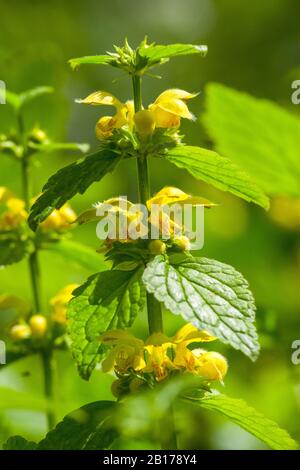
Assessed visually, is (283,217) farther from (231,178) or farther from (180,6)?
(180,6)

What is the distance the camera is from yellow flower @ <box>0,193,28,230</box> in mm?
1366

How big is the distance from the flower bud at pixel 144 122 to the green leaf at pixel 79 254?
1.18 feet

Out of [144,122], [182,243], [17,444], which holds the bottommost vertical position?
[17,444]

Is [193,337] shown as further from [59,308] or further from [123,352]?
[59,308]

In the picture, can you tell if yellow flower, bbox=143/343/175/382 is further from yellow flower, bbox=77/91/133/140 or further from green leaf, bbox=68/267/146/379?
yellow flower, bbox=77/91/133/140

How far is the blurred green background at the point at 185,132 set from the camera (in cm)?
161

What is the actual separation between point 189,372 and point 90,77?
10.9 feet

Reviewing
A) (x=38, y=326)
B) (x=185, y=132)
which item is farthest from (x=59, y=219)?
(x=185, y=132)

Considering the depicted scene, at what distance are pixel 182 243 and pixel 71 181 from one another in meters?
0.14

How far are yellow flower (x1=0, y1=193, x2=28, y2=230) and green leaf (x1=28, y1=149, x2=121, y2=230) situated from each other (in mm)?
347

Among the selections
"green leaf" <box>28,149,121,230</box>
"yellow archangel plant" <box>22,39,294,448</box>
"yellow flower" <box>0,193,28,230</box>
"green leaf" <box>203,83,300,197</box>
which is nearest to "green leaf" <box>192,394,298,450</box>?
"yellow archangel plant" <box>22,39,294,448</box>

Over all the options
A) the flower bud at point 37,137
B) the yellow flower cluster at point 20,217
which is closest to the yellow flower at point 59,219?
the yellow flower cluster at point 20,217

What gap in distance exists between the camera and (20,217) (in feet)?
4.55
